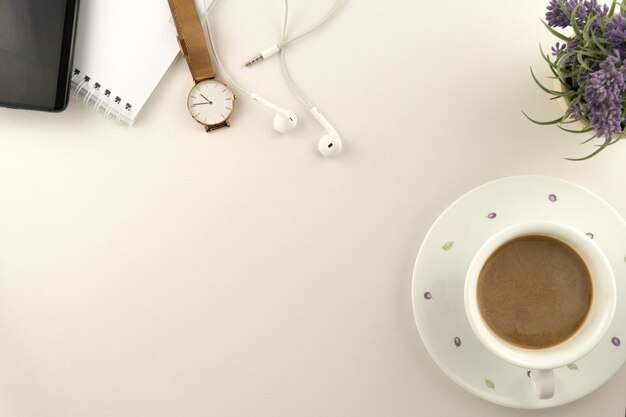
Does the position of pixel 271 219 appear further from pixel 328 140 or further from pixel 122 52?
pixel 122 52

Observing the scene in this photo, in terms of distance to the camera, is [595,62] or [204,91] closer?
[595,62]

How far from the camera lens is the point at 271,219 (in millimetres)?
983

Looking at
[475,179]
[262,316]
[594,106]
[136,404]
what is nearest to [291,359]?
[262,316]

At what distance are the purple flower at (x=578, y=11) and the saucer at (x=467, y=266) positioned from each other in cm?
21

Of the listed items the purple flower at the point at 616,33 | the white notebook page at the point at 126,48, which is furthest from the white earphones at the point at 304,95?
the purple flower at the point at 616,33

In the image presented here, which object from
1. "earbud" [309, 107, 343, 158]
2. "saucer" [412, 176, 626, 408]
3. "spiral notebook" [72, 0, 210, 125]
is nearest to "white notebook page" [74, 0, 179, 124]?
"spiral notebook" [72, 0, 210, 125]

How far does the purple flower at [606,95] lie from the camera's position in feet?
2.45

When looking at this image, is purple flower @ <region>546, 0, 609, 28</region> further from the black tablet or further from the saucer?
the black tablet

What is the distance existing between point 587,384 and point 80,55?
915mm

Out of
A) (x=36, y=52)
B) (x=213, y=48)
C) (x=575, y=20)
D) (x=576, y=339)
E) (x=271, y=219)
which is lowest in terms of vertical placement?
(x=576, y=339)

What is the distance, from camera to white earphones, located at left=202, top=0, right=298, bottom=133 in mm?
933

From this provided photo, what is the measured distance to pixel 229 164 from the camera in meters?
0.98

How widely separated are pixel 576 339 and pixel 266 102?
Answer: 1.81 feet

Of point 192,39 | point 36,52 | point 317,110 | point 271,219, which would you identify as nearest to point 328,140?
point 317,110
